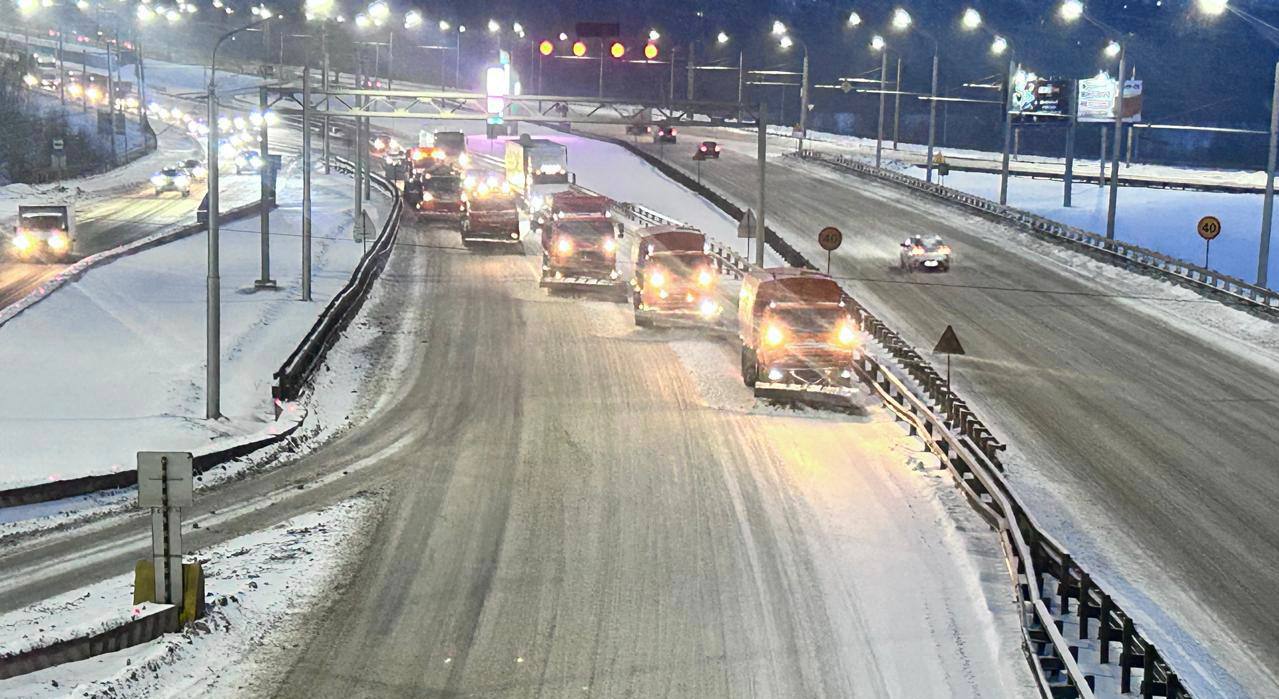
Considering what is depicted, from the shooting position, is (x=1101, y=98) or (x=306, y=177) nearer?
(x=306, y=177)

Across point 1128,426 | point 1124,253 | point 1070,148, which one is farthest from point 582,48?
point 1070,148

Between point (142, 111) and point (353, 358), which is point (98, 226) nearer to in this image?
point (353, 358)

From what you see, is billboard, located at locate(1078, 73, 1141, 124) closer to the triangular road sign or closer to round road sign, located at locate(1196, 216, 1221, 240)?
round road sign, located at locate(1196, 216, 1221, 240)

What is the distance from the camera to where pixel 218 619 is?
1584 cm

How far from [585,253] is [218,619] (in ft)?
94.5

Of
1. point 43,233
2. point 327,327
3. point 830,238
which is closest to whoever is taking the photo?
point 327,327

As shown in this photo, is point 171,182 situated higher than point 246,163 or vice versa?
point 246,163

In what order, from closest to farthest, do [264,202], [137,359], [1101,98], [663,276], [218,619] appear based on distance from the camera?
1. [218,619]
2. [137,359]
3. [663,276]
4. [264,202]
5. [1101,98]

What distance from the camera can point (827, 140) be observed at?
4815 inches

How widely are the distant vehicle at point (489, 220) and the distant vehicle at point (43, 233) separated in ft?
49.3

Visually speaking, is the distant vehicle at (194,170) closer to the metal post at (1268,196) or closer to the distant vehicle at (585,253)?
the distant vehicle at (585,253)

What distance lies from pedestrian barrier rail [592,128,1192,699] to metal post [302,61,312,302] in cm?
1668

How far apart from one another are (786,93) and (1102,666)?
149m

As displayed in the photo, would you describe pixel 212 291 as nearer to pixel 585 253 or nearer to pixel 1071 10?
pixel 585 253
